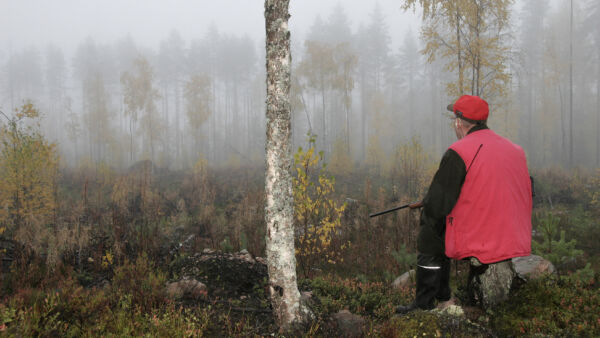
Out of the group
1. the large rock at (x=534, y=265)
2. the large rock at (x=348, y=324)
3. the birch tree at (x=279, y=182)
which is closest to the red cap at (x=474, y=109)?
the birch tree at (x=279, y=182)

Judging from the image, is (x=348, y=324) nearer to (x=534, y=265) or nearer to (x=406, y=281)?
(x=406, y=281)

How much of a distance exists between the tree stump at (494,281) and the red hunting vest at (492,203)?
0.33 meters

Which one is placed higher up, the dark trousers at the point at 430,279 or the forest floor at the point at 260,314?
the dark trousers at the point at 430,279

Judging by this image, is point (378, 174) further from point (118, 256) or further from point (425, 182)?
point (118, 256)

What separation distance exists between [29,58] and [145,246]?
66.9 metres

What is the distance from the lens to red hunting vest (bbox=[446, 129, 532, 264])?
97.3 inches

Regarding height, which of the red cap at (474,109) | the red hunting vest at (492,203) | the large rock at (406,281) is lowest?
the large rock at (406,281)

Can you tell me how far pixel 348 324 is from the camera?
3.08 meters

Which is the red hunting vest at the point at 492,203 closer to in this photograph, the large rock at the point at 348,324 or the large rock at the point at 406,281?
the large rock at the point at 348,324

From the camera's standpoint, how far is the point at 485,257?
8.22 ft

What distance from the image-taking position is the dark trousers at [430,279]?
9.42ft

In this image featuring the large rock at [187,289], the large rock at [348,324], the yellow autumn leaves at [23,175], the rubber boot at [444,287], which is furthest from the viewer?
the yellow autumn leaves at [23,175]

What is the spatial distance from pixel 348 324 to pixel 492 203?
184cm

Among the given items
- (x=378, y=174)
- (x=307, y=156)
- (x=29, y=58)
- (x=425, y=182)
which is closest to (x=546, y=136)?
(x=378, y=174)
